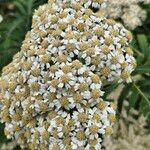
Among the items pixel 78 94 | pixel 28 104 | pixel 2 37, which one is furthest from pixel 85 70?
pixel 2 37

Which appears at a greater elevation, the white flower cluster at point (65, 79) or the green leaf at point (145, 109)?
the white flower cluster at point (65, 79)

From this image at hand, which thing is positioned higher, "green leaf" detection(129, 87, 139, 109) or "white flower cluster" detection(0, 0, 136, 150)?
"white flower cluster" detection(0, 0, 136, 150)

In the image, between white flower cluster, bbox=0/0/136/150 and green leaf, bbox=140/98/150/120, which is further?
Result: green leaf, bbox=140/98/150/120

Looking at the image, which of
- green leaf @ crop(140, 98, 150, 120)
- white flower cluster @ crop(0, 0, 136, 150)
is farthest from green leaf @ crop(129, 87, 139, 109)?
white flower cluster @ crop(0, 0, 136, 150)

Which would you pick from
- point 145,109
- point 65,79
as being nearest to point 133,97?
point 145,109

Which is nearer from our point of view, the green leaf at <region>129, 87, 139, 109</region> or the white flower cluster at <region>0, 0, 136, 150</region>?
the white flower cluster at <region>0, 0, 136, 150</region>

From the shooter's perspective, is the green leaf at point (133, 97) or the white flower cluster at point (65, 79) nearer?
the white flower cluster at point (65, 79)

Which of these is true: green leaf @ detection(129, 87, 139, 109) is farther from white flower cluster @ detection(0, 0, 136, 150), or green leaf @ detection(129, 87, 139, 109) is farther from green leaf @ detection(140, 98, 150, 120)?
white flower cluster @ detection(0, 0, 136, 150)

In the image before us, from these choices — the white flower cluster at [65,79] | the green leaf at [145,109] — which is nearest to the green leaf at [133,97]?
the green leaf at [145,109]

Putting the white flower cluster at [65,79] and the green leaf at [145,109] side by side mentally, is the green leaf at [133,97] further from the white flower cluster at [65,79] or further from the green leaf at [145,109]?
the white flower cluster at [65,79]

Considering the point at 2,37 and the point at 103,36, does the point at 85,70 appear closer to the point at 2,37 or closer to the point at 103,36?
the point at 103,36
